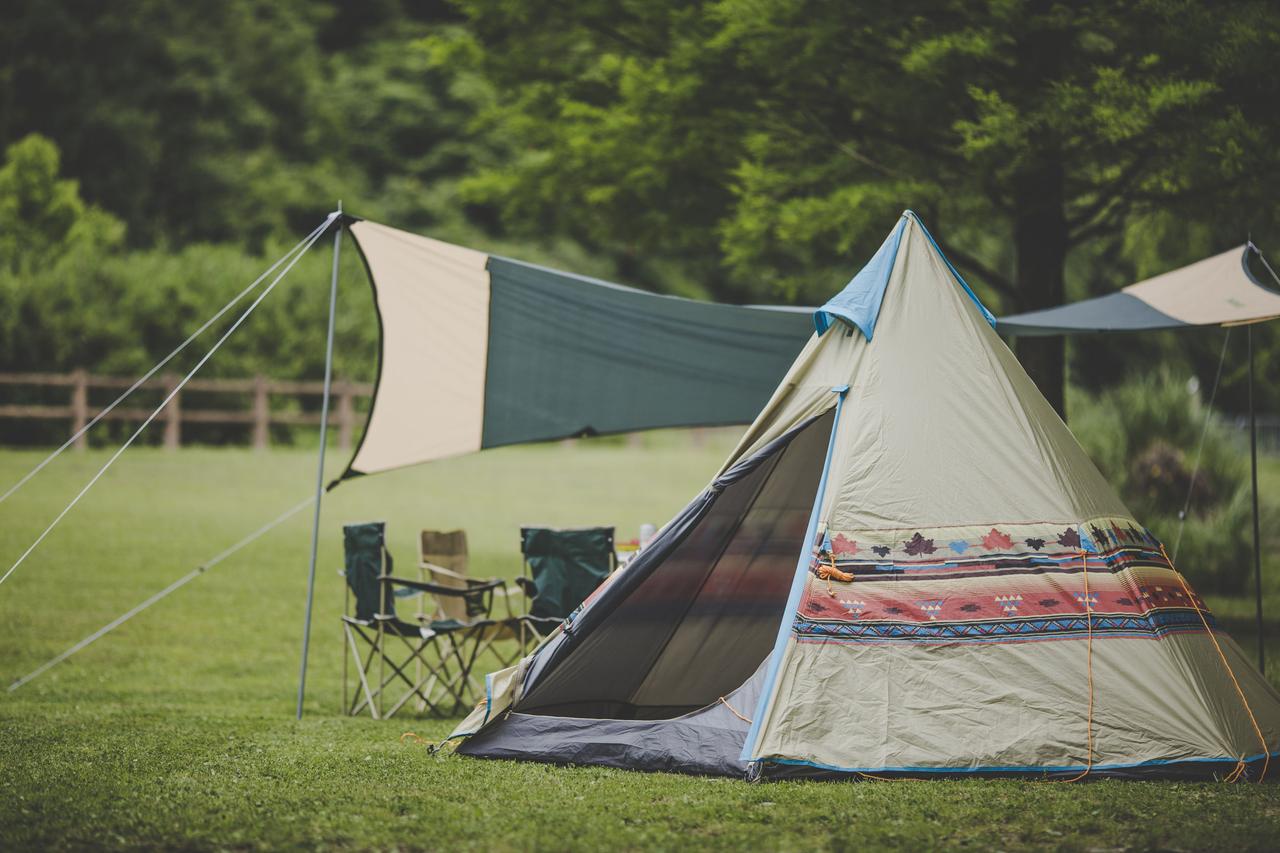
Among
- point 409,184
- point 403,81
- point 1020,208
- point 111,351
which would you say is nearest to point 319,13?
point 403,81

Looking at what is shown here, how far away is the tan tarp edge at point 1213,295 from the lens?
600 cm

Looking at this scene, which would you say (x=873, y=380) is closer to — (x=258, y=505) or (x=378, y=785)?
(x=378, y=785)

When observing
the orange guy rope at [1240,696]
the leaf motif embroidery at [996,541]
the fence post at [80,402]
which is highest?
the fence post at [80,402]

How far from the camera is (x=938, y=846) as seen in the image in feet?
12.2

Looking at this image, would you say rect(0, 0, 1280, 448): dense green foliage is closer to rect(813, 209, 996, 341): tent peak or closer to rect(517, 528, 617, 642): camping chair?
rect(813, 209, 996, 341): tent peak

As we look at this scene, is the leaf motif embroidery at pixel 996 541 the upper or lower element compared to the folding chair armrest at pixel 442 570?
upper

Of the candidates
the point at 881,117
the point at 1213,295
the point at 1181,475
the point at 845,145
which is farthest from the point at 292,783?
the point at 1181,475

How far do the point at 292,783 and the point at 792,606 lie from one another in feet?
6.22

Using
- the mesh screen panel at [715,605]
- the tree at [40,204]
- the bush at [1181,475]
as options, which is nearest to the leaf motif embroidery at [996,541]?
the mesh screen panel at [715,605]

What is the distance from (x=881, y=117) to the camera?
872cm

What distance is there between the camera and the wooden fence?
17.0m

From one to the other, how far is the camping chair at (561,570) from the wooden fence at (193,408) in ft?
38.7

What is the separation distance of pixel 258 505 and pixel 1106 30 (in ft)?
34.8

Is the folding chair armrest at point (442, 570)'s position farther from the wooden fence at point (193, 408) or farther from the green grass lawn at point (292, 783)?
the wooden fence at point (193, 408)
